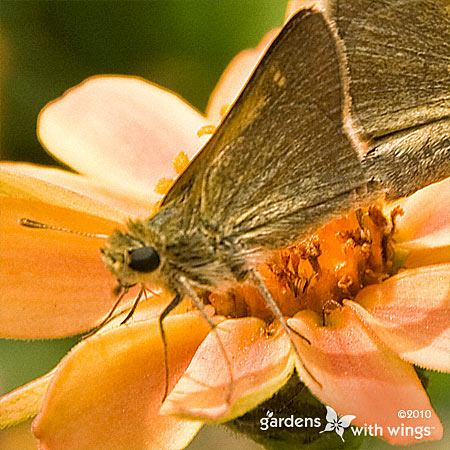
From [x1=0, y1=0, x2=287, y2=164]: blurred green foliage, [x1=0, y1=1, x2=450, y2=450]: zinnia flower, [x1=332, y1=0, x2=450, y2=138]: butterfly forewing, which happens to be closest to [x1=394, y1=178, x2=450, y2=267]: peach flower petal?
[x1=0, y1=1, x2=450, y2=450]: zinnia flower

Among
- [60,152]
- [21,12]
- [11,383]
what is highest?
[21,12]

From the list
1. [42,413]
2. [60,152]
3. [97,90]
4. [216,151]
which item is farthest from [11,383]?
[216,151]

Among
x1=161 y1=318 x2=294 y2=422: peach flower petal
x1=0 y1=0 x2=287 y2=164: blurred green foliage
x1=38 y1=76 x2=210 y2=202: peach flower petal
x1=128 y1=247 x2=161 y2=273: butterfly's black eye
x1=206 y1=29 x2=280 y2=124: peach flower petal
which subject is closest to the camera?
x1=161 y1=318 x2=294 y2=422: peach flower petal

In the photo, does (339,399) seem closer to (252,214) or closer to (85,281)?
(252,214)

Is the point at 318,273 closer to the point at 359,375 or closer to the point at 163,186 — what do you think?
the point at 359,375

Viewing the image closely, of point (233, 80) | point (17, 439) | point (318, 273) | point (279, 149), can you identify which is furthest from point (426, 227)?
point (17, 439)

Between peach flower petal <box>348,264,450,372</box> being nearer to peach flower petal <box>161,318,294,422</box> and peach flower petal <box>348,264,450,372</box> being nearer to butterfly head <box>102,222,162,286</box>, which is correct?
peach flower petal <box>161,318,294,422</box>
